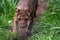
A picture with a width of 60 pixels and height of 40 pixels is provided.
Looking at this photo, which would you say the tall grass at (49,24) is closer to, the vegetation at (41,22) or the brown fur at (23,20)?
the vegetation at (41,22)

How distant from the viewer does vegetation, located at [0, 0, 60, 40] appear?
465cm

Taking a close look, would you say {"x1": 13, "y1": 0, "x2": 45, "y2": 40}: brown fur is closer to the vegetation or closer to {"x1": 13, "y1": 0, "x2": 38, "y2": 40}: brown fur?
{"x1": 13, "y1": 0, "x2": 38, "y2": 40}: brown fur

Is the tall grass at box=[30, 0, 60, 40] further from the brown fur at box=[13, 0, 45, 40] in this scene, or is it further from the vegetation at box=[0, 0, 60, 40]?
the brown fur at box=[13, 0, 45, 40]

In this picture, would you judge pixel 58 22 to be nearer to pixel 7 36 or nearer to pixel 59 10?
pixel 59 10

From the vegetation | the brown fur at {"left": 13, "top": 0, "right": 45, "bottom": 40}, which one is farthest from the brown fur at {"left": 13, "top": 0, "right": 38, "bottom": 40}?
the vegetation

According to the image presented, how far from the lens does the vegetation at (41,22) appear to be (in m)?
4.65

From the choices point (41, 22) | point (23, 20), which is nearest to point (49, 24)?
point (41, 22)

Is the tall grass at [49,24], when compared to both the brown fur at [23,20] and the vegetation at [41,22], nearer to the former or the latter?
the vegetation at [41,22]

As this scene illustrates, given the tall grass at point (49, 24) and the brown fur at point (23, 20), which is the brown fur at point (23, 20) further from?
the tall grass at point (49, 24)

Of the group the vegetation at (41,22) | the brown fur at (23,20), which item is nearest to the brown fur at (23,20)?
the brown fur at (23,20)

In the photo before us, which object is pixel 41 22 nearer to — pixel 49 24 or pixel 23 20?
pixel 49 24

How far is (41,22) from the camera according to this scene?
507 cm

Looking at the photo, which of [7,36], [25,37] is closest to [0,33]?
[7,36]

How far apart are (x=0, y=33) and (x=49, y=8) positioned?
4.68 feet
